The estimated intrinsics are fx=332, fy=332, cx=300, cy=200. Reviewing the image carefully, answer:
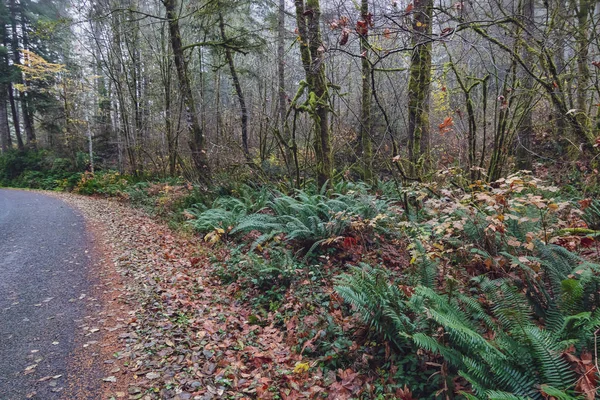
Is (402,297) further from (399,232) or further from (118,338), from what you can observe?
(118,338)

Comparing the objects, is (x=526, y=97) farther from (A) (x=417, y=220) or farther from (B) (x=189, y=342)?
(B) (x=189, y=342)

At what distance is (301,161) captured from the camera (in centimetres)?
1176

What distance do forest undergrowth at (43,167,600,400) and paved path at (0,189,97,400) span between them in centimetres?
71

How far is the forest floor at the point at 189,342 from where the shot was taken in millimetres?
3320

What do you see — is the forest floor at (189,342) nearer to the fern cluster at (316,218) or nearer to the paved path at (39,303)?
the paved path at (39,303)

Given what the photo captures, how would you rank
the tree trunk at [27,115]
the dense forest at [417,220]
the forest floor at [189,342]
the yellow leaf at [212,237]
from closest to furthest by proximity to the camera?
1. the dense forest at [417,220]
2. the forest floor at [189,342]
3. the yellow leaf at [212,237]
4. the tree trunk at [27,115]

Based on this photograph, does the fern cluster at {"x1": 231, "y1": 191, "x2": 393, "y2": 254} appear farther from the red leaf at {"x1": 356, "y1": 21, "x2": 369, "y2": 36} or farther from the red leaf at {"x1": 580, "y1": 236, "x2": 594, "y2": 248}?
the red leaf at {"x1": 356, "y1": 21, "x2": 369, "y2": 36}

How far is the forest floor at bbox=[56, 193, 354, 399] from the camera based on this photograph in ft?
10.9

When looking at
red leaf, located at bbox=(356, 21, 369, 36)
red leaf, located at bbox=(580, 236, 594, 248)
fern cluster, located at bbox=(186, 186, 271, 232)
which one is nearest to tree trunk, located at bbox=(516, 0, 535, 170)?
red leaf, located at bbox=(580, 236, 594, 248)

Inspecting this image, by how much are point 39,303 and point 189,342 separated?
2.34 meters

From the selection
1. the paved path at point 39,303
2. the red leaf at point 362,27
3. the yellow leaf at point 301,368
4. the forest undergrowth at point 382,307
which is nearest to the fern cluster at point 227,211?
the forest undergrowth at point 382,307

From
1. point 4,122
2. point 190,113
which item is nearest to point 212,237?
point 190,113

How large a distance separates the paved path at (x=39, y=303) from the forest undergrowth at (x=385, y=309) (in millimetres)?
706

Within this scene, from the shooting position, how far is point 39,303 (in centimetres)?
→ 455
